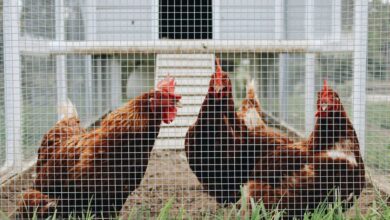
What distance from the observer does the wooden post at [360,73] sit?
330cm

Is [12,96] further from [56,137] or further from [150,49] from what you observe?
[150,49]

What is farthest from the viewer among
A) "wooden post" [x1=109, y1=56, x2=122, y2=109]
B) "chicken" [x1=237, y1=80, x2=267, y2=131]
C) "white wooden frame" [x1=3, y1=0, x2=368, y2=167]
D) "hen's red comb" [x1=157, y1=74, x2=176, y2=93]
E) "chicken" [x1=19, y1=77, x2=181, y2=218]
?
"wooden post" [x1=109, y1=56, x2=122, y2=109]

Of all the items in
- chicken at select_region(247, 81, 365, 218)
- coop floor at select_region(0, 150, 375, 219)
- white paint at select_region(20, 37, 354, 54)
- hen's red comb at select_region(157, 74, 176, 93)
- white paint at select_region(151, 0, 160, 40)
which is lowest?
coop floor at select_region(0, 150, 375, 219)

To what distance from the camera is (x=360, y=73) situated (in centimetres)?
354

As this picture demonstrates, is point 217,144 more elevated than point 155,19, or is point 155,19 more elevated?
point 155,19

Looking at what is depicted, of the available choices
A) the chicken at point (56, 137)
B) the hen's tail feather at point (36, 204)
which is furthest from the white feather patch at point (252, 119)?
the hen's tail feather at point (36, 204)

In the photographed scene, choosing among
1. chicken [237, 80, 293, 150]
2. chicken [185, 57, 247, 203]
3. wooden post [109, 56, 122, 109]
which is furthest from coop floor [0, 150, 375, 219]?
wooden post [109, 56, 122, 109]

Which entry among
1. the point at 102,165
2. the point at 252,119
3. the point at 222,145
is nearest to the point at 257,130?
the point at 252,119

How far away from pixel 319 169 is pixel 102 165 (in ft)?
4.28

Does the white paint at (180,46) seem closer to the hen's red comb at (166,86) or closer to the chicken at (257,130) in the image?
the hen's red comb at (166,86)

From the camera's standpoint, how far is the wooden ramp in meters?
4.79

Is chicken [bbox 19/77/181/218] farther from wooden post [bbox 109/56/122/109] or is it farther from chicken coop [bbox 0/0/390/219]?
wooden post [bbox 109/56/122/109]

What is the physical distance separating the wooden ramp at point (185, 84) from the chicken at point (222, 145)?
1435 millimetres

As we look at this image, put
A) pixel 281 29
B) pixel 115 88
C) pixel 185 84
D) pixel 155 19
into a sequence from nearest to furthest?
1. pixel 155 19
2. pixel 185 84
3. pixel 281 29
4. pixel 115 88
